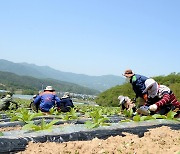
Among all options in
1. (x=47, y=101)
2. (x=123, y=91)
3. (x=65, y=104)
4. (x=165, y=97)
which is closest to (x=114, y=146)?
(x=165, y=97)

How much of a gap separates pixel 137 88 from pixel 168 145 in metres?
3.92

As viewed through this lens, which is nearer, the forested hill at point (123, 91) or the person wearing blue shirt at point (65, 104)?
the person wearing blue shirt at point (65, 104)

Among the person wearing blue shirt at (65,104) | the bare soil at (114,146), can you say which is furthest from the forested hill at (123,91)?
the bare soil at (114,146)

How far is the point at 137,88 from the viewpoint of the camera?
736cm

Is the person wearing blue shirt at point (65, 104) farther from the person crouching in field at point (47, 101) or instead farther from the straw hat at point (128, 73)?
the straw hat at point (128, 73)

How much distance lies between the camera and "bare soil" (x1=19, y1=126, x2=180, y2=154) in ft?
10.1

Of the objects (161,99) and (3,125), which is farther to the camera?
(161,99)

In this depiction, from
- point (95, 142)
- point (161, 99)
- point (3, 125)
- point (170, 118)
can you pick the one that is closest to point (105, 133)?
point (95, 142)

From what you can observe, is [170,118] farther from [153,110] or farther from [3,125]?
[3,125]

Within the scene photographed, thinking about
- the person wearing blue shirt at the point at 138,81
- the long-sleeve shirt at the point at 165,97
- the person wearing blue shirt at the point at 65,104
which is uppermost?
the person wearing blue shirt at the point at 138,81

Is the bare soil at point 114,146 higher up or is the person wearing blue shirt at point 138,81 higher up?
the person wearing blue shirt at point 138,81

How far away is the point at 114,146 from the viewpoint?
10.8ft

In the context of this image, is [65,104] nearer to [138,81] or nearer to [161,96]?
[138,81]

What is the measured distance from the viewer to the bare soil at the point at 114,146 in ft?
10.1
